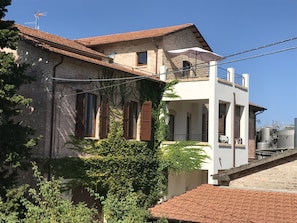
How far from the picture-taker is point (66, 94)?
17.2 meters

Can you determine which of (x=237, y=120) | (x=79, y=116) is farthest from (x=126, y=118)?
(x=237, y=120)

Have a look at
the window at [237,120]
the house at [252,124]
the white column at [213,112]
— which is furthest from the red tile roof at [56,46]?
the house at [252,124]

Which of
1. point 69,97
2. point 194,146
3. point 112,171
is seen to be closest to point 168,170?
point 194,146

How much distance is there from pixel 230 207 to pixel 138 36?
15077mm

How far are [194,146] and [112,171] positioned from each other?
5055 mm

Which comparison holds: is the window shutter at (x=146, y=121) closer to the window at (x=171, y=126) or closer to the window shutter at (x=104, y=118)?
the window shutter at (x=104, y=118)

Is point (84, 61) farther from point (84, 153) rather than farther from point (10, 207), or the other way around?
point (10, 207)

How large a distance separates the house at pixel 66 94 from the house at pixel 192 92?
3.86 meters

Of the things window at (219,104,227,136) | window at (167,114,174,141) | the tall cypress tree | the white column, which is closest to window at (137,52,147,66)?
window at (167,114,174,141)

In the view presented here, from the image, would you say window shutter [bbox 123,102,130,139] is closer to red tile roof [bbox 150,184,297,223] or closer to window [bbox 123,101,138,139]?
window [bbox 123,101,138,139]

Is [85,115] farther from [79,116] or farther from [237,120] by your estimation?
[237,120]

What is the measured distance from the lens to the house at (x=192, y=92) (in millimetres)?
21828

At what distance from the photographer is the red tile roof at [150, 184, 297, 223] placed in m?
11.2

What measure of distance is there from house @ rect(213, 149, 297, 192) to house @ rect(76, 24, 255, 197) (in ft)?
25.4
